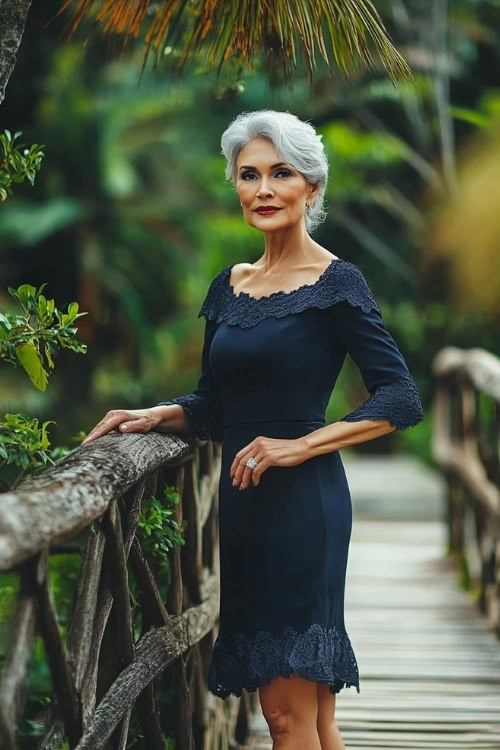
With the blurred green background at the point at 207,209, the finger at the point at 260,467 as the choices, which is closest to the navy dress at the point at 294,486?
the finger at the point at 260,467

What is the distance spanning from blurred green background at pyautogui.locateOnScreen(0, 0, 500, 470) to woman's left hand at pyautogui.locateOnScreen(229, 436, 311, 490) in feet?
29.8

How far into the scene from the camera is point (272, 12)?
140 inches

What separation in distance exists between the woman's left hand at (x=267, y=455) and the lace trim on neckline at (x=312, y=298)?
0.31 m

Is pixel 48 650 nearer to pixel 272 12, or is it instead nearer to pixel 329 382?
pixel 329 382

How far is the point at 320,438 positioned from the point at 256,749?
1786 millimetres

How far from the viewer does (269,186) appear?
3.03 metres

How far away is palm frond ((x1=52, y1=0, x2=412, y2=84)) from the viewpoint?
11.6ft

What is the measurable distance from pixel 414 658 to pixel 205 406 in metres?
2.66

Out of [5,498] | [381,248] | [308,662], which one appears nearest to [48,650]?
[5,498]

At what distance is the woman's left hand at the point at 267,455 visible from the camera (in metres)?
2.90

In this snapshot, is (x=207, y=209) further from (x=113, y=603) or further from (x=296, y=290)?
(x=113, y=603)

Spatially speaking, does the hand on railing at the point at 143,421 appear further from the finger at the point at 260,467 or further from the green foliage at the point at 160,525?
the finger at the point at 260,467

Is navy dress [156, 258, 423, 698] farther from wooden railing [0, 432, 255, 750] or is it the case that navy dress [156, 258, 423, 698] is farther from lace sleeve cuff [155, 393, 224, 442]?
lace sleeve cuff [155, 393, 224, 442]

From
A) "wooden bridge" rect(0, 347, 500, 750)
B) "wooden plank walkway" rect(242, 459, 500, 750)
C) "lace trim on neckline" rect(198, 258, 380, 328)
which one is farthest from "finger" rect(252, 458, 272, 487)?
"wooden plank walkway" rect(242, 459, 500, 750)
